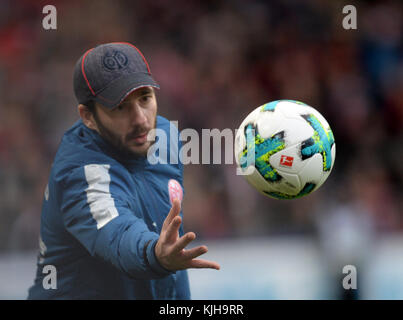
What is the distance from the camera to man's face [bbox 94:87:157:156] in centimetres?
342

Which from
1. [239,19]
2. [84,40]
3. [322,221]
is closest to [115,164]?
[322,221]

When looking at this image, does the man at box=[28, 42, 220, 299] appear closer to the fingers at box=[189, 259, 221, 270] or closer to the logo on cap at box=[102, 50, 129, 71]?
the logo on cap at box=[102, 50, 129, 71]

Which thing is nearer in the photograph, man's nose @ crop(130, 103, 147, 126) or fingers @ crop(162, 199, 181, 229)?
fingers @ crop(162, 199, 181, 229)

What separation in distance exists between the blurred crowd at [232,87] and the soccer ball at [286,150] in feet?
10.8

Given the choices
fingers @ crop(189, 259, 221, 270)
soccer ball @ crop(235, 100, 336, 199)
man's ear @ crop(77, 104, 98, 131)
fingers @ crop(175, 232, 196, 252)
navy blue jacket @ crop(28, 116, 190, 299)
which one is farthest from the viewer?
man's ear @ crop(77, 104, 98, 131)

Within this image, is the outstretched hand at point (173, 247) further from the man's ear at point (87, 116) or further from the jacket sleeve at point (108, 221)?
the man's ear at point (87, 116)

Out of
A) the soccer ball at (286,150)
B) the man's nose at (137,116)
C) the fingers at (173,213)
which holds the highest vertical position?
the man's nose at (137,116)

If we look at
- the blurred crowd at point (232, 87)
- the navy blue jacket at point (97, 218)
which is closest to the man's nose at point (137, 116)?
the navy blue jacket at point (97, 218)

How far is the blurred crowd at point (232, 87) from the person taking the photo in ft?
22.9

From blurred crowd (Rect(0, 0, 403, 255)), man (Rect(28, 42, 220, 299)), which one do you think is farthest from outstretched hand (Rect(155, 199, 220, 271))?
blurred crowd (Rect(0, 0, 403, 255))

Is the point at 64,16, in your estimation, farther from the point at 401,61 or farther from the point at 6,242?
the point at 401,61

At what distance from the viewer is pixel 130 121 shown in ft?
11.2

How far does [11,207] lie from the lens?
21.5ft

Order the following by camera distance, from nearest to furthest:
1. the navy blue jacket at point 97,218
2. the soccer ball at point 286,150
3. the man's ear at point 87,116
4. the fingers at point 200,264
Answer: the fingers at point 200,264 → the navy blue jacket at point 97,218 → the soccer ball at point 286,150 → the man's ear at point 87,116
